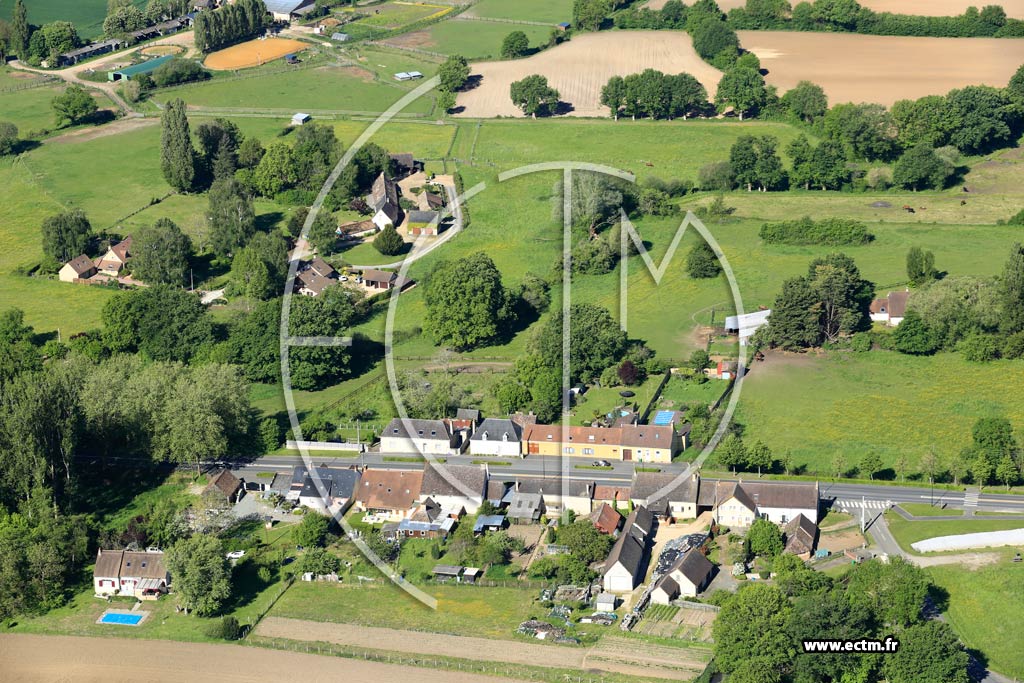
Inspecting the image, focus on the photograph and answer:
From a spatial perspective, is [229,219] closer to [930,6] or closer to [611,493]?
[611,493]

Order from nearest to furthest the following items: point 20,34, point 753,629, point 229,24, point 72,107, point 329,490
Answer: point 753,629 < point 329,490 < point 72,107 < point 20,34 < point 229,24

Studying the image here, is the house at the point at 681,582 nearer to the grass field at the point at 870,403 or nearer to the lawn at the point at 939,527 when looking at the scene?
the lawn at the point at 939,527

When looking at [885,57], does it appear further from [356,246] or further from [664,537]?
[664,537]

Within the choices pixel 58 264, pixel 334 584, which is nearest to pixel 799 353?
pixel 334 584

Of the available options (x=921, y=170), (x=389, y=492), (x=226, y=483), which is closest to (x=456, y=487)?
(x=389, y=492)

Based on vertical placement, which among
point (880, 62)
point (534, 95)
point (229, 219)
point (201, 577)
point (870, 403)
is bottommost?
point (201, 577)

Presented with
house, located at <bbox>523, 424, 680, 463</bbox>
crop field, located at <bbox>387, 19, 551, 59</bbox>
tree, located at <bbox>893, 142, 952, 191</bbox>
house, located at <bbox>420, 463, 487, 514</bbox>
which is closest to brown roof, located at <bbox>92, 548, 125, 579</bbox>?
house, located at <bbox>420, 463, 487, 514</bbox>
